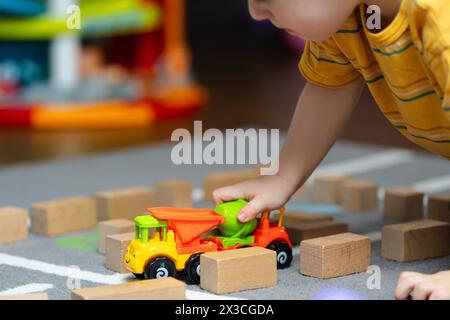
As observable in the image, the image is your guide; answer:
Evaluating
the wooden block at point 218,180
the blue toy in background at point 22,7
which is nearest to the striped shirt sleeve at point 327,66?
the wooden block at point 218,180

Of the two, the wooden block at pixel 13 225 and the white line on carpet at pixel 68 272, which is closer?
the white line on carpet at pixel 68 272

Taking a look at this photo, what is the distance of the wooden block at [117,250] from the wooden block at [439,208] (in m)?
0.44

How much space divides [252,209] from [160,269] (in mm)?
149

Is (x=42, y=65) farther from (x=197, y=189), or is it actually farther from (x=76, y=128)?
(x=197, y=189)

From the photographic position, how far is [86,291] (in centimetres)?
73

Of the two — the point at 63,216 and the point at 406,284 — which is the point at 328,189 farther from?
the point at 406,284

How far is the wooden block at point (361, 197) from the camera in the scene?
1.21 metres

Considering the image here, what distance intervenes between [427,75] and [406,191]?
0.40 m

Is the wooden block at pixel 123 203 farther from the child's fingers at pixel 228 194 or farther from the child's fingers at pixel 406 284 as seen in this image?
the child's fingers at pixel 406 284

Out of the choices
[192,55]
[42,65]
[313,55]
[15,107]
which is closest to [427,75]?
[313,55]

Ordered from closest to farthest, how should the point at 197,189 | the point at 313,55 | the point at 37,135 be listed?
the point at 313,55, the point at 197,189, the point at 37,135

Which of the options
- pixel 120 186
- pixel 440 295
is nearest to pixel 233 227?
pixel 440 295

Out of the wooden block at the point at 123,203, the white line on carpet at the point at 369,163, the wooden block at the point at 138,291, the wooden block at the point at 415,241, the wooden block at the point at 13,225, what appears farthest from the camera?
the white line on carpet at the point at 369,163

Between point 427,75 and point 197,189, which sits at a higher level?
point 427,75
